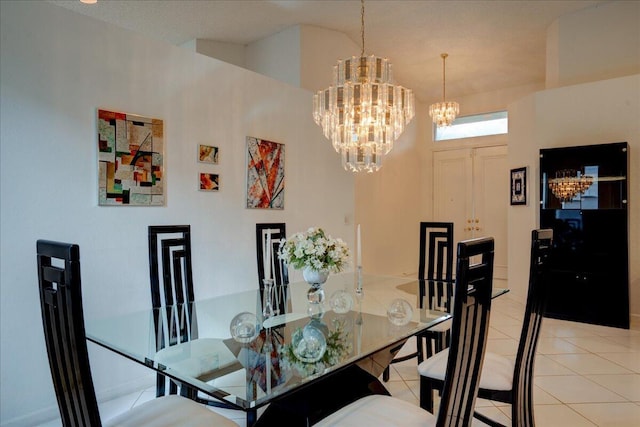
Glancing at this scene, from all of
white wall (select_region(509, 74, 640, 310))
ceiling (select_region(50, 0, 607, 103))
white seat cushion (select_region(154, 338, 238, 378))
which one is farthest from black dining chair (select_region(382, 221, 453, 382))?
ceiling (select_region(50, 0, 607, 103))

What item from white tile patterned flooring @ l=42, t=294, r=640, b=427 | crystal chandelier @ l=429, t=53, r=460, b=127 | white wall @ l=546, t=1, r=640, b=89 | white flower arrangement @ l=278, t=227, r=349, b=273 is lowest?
white tile patterned flooring @ l=42, t=294, r=640, b=427

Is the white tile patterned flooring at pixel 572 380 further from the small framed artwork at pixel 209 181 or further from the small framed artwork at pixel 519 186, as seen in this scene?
the small framed artwork at pixel 519 186

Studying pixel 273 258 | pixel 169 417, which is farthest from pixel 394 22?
pixel 169 417

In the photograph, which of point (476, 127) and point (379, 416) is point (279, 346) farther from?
point (476, 127)

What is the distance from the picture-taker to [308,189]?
459 cm

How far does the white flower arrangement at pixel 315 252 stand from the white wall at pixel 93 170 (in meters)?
1.31

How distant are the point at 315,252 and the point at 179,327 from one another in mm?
827

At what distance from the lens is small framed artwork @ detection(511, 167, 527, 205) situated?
5363 millimetres

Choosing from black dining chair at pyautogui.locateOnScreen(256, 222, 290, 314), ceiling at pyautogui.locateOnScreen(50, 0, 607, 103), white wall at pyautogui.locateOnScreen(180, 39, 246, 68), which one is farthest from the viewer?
white wall at pyautogui.locateOnScreen(180, 39, 246, 68)

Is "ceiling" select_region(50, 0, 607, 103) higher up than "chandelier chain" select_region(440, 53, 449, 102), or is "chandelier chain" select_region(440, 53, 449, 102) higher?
"ceiling" select_region(50, 0, 607, 103)

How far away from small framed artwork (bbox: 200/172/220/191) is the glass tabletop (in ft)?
3.83

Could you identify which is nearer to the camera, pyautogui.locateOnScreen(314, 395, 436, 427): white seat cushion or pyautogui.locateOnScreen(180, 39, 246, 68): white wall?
pyautogui.locateOnScreen(314, 395, 436, 427): white seat cushion

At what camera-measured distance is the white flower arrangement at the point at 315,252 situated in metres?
2.29

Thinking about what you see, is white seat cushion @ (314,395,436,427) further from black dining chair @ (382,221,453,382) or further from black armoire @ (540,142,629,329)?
black armoire @ (540,142,629,329)
